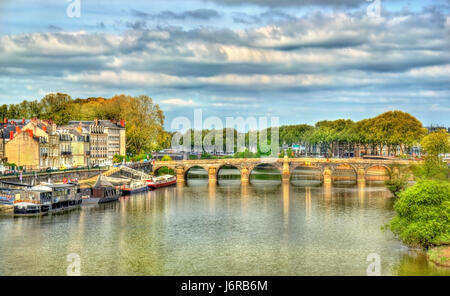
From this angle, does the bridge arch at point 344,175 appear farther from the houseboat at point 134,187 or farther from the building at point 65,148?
the building at point 65,148

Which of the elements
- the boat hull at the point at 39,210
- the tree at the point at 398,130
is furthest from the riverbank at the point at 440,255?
the tree at the point at 398,130

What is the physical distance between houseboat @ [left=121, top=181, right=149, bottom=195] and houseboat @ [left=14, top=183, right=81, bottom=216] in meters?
18.5

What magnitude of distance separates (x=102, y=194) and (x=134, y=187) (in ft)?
50.3

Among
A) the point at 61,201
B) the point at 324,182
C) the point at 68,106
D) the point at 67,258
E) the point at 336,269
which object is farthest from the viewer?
the point at 68,106

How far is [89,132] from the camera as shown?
127 meters

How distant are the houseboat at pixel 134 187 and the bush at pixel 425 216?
2269 inches

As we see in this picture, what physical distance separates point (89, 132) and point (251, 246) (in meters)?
77.6

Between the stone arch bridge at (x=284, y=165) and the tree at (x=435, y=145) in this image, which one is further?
the stone arch bridge at (x=284, y=165)

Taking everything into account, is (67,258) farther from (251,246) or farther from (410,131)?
(410,131)

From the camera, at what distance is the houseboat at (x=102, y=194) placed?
285 ft

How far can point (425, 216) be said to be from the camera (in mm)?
49906

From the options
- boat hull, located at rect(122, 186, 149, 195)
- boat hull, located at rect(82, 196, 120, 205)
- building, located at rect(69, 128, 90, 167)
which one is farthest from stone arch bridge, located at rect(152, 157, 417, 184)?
boat hull, located at rect(82, 196, 120, 205)

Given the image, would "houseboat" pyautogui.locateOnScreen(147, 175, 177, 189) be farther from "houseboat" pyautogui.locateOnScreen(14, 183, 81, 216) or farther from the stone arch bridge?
"houseboat" pyautogui.locateOnScreen(14, 183, 81, 216)
